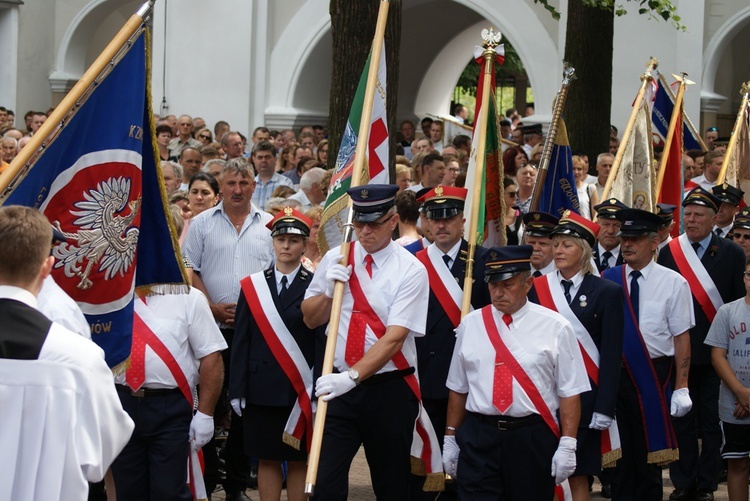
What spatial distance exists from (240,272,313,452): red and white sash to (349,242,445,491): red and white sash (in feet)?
2.20

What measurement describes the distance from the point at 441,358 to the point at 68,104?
3.02 meters

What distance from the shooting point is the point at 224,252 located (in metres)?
8.88

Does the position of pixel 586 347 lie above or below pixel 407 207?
below

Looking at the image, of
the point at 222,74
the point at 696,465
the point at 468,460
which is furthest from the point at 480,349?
the point at 222,74

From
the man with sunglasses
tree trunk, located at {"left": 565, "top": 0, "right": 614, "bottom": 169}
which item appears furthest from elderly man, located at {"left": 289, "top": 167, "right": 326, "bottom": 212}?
tree trunk, located at {"left": 565, "top": 0, "right": 614, "bottom": 169}

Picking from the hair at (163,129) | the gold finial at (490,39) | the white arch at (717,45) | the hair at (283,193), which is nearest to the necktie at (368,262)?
the gold finial at (490,39)

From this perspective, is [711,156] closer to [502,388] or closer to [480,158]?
[480,158]

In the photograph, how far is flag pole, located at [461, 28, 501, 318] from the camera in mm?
7656

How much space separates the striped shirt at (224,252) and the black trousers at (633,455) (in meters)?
2.46

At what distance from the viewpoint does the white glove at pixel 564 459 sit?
21.5 feet

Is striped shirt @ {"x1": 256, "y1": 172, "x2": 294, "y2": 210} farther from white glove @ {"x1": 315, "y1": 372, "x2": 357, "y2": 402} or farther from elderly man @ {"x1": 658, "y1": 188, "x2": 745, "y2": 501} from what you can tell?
white glove @ {"x1": 315, "y1": 372, "x2": 357, "y2": 402}

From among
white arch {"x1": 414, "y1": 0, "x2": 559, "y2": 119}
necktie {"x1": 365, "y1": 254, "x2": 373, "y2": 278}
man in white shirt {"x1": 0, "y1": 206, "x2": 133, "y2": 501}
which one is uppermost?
white arch {"x1": 414, "y1": 0, "x2": 559, "y2": 119}

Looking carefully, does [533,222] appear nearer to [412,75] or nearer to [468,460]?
[468,460]

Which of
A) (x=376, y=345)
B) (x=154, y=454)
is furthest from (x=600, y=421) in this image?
(x=154, y=454)
